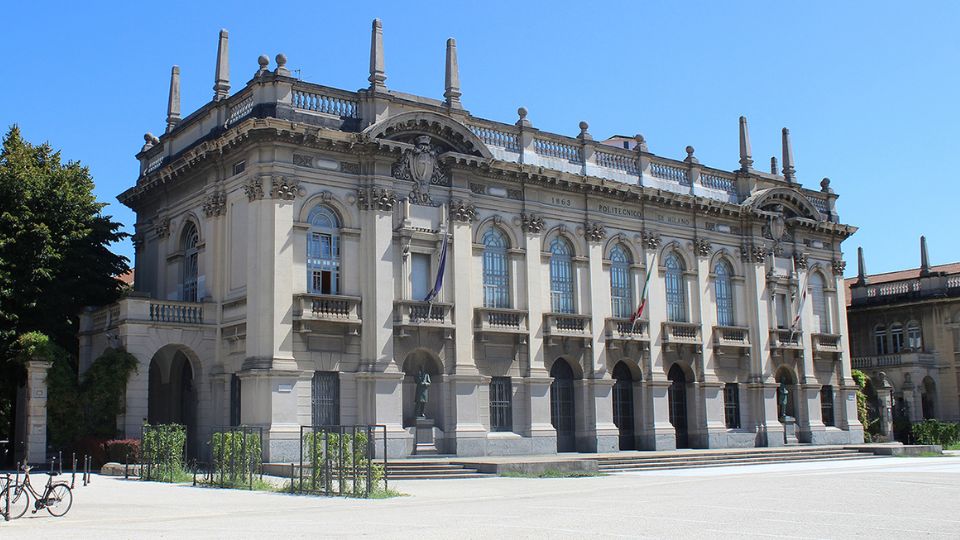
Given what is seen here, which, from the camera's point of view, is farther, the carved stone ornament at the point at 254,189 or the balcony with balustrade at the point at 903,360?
the balcony with balustrade at the point at 903,360

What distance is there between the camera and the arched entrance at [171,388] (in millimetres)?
34469

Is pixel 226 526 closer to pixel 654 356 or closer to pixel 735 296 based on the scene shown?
pixel 654 356

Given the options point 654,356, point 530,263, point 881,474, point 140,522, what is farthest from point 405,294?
point 140,522

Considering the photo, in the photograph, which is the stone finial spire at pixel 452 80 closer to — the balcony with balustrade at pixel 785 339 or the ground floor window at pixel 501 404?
the ground floor window at pixel 501 404

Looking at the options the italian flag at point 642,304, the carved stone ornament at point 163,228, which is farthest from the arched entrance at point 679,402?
the carved stone ornament at point 163,228

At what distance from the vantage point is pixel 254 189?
31375mm

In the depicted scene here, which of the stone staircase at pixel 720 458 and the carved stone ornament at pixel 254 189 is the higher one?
the carved stone ornament at pixel 254 189

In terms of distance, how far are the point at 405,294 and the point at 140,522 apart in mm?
17216

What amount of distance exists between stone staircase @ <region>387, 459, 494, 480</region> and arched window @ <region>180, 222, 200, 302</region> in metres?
10.7

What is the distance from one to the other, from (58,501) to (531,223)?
22.0 m

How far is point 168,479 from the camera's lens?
26422mm

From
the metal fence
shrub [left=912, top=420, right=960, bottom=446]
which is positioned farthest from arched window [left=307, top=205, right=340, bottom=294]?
shrub [left=912, top=420, right=960, bottom=446]

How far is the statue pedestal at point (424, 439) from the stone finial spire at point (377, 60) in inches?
423

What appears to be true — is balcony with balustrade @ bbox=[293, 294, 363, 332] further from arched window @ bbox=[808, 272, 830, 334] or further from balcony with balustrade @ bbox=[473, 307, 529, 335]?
arched window @ bbox=[808, 272, 830, 334]
